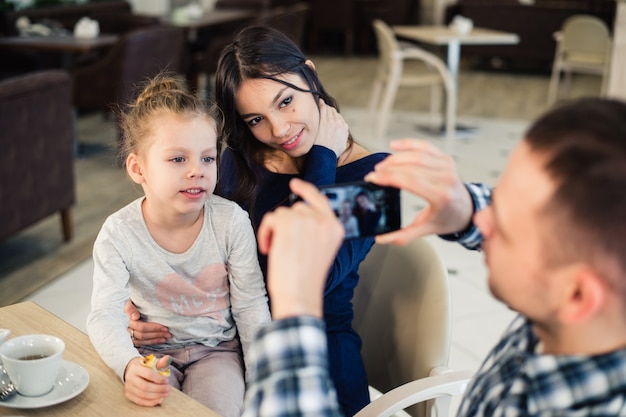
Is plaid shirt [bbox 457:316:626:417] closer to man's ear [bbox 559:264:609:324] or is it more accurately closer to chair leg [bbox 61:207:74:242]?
man's ear [bbox 559:264:609:324]

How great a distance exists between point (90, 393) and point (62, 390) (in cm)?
4

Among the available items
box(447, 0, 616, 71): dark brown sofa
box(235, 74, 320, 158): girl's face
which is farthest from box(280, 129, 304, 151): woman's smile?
box(447, 0, 616, 71): dark brown sofa

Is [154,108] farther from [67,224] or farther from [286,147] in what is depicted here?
[67,224]

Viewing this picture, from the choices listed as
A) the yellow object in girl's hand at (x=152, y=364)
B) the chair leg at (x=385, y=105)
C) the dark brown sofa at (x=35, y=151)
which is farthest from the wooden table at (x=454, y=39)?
the yellow object in girl's hand at (x=152, y=364)

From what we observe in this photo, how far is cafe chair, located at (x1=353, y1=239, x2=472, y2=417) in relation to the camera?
1228 mm

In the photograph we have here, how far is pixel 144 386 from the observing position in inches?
39.4

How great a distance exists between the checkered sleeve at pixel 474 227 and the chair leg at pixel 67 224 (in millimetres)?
3125

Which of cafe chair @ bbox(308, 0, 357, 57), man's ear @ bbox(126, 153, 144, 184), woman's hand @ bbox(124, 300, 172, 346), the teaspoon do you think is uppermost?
man's ear @ bbox(126, 153, 144, 184)

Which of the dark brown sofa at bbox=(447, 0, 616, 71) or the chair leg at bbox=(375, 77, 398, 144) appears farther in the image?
the dark brown sofa at bbox=(447, 0, 616, 71)

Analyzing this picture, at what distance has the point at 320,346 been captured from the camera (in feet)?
2.28

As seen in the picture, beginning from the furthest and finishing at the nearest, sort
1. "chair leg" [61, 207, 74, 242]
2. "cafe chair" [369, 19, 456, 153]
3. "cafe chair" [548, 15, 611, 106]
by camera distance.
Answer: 1. "cafe chair" [548, 15, 611, 106]
2. "cafe chair" [369, 19, 456, 153]
3. "chair leg" [61, 207, 74, 242]

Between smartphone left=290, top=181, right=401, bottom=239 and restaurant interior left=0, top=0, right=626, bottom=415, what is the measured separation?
0.23m

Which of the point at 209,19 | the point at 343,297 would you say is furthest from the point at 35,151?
the point at 209,19

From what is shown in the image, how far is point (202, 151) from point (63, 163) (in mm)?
2588
